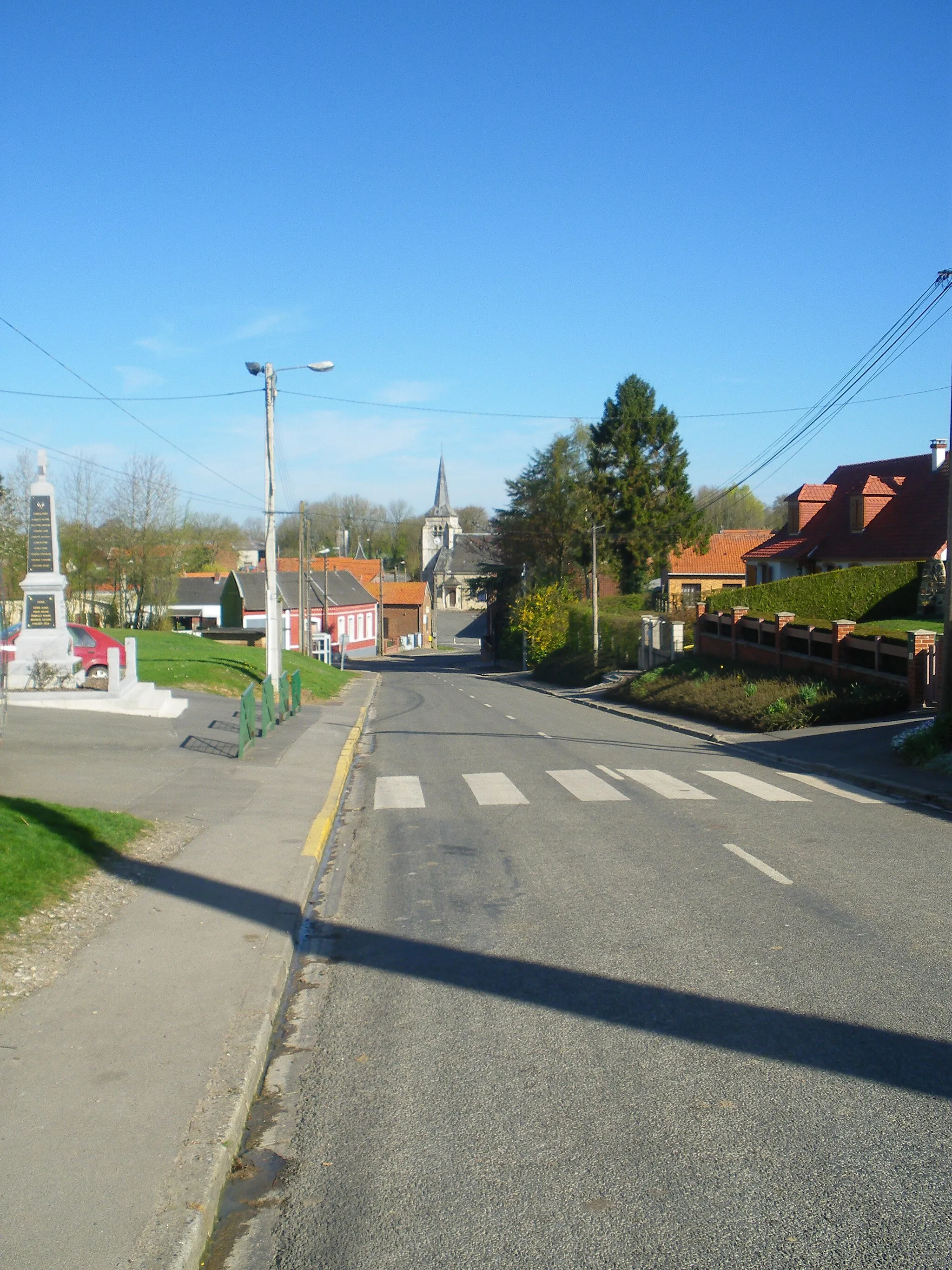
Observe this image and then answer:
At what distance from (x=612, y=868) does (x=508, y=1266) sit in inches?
237

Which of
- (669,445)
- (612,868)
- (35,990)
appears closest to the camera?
(35,990)

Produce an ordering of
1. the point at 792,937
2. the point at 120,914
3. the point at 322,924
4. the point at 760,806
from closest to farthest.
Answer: the point at 792,937 < the point at 120,914 < the point at 322,924 < the point at 760,806

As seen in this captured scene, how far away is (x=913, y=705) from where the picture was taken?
21.6m

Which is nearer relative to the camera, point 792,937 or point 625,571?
point 792,937

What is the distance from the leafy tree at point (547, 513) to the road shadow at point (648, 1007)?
6148cm

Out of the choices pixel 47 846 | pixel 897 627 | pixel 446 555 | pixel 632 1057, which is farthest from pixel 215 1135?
pixel 446 555

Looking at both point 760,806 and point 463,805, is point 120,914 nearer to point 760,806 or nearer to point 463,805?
point 463,805

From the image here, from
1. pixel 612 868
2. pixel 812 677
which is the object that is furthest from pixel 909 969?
pixel 812 677

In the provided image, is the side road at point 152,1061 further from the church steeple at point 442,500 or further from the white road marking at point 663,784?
the church steeple at point 442,500

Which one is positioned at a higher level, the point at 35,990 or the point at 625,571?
the point at 625,571

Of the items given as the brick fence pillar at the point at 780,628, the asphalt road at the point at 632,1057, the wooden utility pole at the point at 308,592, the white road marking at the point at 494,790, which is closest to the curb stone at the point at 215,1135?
the asphalt road at the point at 632,1057

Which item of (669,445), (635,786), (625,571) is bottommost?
(635,786)

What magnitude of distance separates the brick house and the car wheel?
271 feet

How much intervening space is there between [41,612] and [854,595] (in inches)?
936
